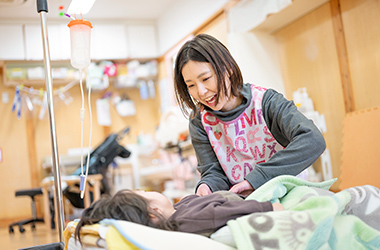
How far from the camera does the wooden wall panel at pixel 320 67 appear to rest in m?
3.83

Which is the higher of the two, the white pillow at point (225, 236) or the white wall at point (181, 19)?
the white wall at point (181, 19)

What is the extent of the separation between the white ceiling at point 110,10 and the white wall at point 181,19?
0.13m

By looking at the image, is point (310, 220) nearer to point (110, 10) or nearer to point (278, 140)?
point (278, 140)

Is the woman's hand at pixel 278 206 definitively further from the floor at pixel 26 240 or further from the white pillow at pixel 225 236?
the floor at pixel 26 240

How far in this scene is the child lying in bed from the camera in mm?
1014

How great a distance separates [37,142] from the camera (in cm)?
631

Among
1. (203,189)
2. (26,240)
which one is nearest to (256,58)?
(26,240)

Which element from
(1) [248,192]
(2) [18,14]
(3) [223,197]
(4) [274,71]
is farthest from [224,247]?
(2) [18,14]

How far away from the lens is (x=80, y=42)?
1605 mm

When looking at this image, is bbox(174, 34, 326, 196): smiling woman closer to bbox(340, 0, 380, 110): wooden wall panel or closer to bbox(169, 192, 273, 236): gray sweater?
bbox(169, 192, 273, 236): gray sweater

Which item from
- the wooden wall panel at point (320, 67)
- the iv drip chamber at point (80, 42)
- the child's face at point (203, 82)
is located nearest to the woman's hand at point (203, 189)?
the child's face at point (203, 82)

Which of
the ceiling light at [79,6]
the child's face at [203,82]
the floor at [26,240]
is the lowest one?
the floor at [26,240]

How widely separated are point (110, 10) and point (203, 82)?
4.78 metres

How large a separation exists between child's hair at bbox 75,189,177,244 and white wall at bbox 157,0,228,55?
A: 12.6 ft
